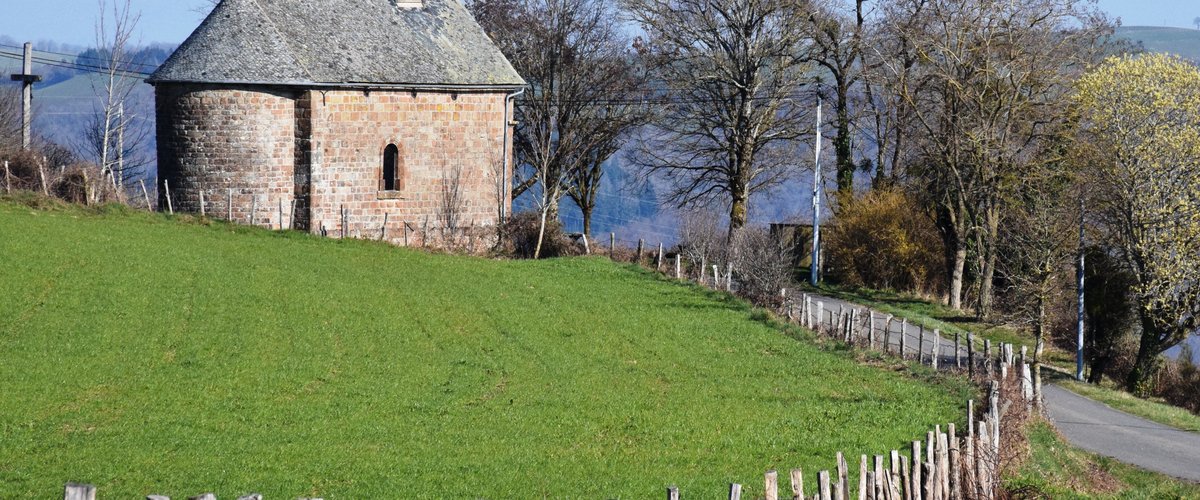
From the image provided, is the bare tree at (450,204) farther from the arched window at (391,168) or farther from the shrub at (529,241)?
the shrub at (529,241)

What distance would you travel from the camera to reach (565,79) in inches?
2197

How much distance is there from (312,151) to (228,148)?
2.45 meters

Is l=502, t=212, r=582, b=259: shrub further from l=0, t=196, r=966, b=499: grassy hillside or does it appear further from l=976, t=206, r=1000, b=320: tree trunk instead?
l=976, t=206, r=1000, b=320: tree trunk

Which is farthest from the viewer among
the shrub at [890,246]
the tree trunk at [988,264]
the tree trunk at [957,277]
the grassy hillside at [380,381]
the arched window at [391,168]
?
the shrub at [890,246]

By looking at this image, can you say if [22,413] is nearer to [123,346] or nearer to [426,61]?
[123,346]

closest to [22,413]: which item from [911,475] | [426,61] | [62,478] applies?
[62,478]

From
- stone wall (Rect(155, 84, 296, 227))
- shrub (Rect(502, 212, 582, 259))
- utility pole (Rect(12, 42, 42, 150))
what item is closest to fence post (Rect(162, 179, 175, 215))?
stone wall (Rect(155, 84, 296, 227))

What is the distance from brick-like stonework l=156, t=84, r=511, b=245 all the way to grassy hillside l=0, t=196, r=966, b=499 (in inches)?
154

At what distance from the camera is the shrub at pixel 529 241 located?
43.8m

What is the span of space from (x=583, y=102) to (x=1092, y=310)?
24.0 metres

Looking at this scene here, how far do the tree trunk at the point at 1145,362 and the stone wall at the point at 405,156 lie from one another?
20644 mm

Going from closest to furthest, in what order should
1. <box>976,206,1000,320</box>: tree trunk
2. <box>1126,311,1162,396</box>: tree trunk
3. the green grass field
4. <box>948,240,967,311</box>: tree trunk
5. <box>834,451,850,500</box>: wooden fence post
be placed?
<box>834,451,850,500</box>: wooden fence post < the green grass field < <box>1126,311,1162,396</box>: tree trunk < <box>976,206,1000,320</box>: tree trunk < <box>948,240,967,311</box>: tree trunk

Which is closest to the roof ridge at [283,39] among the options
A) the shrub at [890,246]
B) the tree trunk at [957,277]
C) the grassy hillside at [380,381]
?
the grassy hillside at [380,381]

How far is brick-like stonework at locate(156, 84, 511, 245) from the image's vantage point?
38.5m
